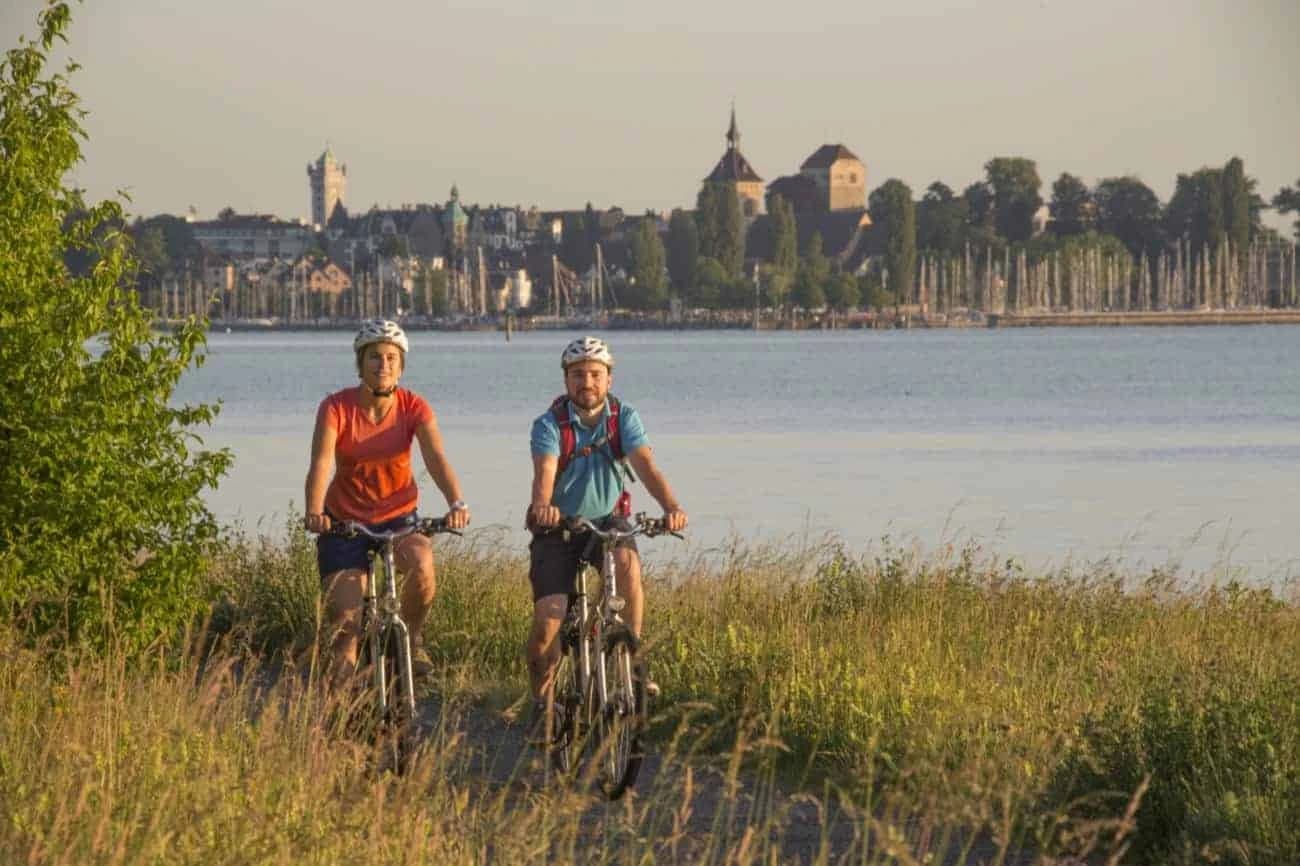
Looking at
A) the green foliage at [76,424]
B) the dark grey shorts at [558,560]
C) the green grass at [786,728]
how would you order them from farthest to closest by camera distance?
the green foliage at [76,424] → the dark grey shorts at [558,560] → the green grass at [786,728]

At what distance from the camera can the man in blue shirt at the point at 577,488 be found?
8.93 metres

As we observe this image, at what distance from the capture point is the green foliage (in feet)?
36.6

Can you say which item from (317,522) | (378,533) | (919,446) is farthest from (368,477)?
(919,446)

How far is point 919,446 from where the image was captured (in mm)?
54031

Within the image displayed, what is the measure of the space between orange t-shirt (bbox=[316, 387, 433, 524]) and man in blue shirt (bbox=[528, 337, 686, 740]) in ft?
1.72

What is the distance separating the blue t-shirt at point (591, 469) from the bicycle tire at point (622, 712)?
1.71 ft

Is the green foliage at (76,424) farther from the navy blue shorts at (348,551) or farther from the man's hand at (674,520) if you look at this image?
the man's hand at (674,520)

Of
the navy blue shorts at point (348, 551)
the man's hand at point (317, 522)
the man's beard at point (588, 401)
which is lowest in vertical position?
the navy blue shorts at point (348, 551)

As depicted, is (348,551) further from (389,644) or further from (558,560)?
(558,560)

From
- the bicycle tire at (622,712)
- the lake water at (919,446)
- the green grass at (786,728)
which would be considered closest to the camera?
the green grass at (786,728)

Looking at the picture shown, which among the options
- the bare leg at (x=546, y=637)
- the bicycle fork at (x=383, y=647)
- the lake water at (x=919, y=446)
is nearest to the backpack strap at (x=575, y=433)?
the bare leg at (x=546, y=637)

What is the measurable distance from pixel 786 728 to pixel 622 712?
1.46 m

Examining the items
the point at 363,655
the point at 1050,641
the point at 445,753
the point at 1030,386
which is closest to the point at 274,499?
the point at 1050,641

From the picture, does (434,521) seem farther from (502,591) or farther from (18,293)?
(502,591)
